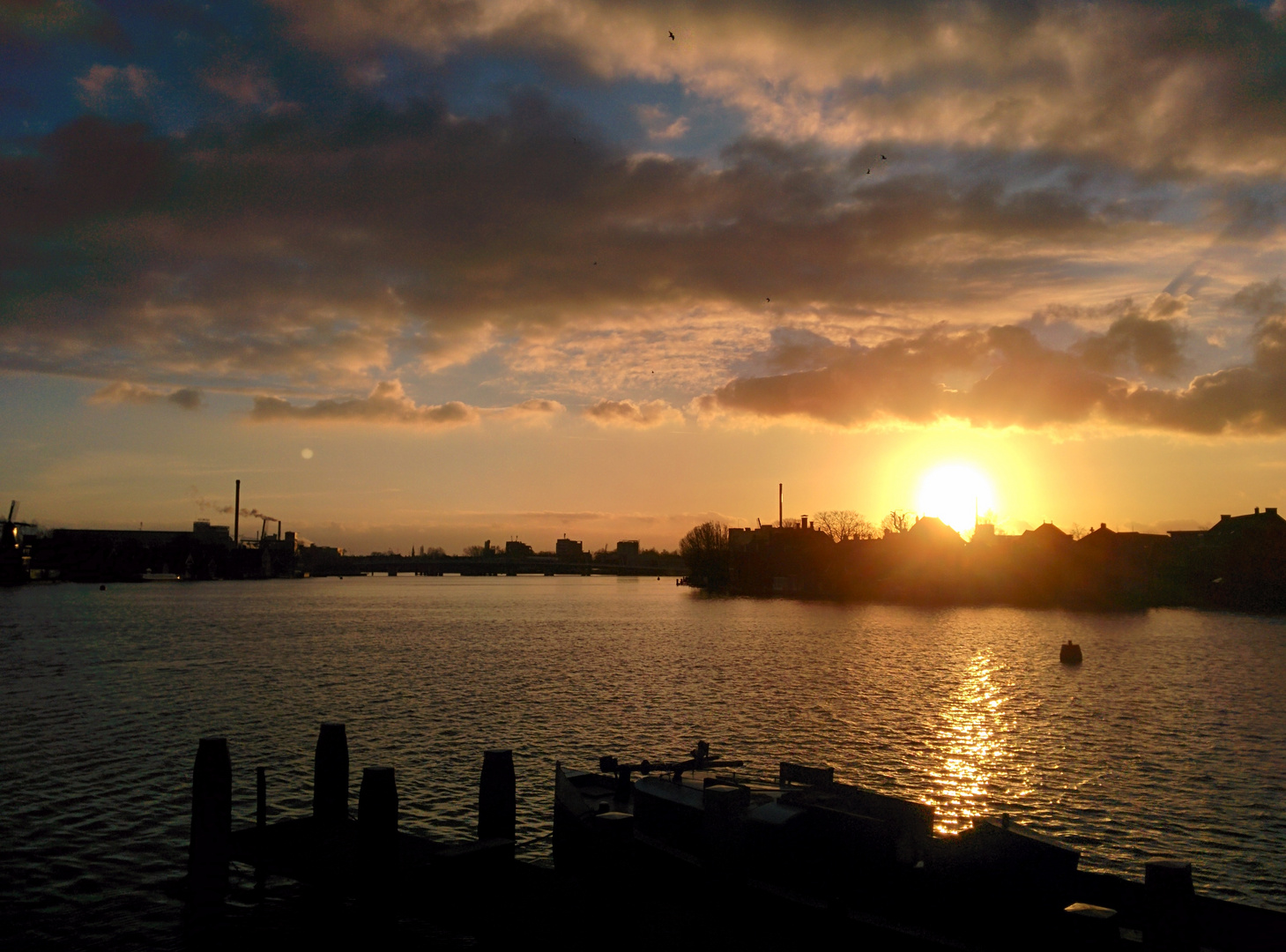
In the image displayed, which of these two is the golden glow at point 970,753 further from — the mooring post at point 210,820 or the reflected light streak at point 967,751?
the mooring post at point 210,820

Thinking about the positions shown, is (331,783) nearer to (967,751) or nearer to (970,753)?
(970,753)

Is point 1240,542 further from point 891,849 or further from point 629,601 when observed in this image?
point 891,849

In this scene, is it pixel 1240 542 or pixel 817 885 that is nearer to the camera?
pixel 817 885

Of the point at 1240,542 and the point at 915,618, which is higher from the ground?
the point at 1240,542

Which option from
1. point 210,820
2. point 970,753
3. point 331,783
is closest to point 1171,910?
point 210,820

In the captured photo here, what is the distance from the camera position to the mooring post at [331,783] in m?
18.3

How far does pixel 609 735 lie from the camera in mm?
38156

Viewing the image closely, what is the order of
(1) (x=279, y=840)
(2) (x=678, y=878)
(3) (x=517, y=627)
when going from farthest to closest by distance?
(3) (x=517, y=627), (1) (x=279, y=840), (2) (x=678, y=878)

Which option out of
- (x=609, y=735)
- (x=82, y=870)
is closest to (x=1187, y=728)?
(x=609, y=735)

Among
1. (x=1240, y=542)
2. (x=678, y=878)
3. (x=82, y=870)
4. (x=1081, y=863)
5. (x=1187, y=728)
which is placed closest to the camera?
(x=678, y=878)

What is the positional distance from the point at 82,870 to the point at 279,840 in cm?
686

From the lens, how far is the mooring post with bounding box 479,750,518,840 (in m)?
16.5

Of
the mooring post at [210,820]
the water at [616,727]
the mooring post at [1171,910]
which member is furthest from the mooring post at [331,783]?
the mooring post at [1171,910]

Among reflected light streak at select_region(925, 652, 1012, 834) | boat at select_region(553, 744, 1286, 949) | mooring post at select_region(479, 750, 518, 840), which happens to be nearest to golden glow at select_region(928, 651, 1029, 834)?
reflected light streak at select_region(925, 652, 1012, 834)
